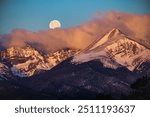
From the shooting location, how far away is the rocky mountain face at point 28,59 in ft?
44.8

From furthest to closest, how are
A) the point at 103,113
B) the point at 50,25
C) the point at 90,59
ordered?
the point at 90,59
the point at 50,25
the point at 103,113

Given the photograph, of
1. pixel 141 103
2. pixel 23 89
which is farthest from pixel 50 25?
pixel 141 103

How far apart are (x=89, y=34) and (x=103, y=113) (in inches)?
167

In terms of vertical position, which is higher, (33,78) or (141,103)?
(33,78)

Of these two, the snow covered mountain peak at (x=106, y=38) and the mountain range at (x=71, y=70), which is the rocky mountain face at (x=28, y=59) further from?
the snow covered mountain peak at (x=106, y=38)

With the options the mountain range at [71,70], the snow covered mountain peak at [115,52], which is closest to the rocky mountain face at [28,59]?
the mountain range at [71,70]

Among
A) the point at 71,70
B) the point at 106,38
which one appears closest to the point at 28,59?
the point at 71,70

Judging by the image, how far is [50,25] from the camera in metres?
13.5

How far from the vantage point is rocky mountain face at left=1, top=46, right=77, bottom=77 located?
13.7 m

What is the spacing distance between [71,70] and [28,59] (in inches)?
47.5

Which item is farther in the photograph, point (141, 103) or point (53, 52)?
point (53, 52)

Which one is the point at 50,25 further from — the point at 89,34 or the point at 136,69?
the point at 136,69

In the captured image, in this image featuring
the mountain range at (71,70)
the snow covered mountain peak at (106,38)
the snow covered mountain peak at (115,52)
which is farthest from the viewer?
the snow covered mountain peak at (115,52)

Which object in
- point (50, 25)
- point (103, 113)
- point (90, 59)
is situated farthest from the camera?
point (90, 59)
